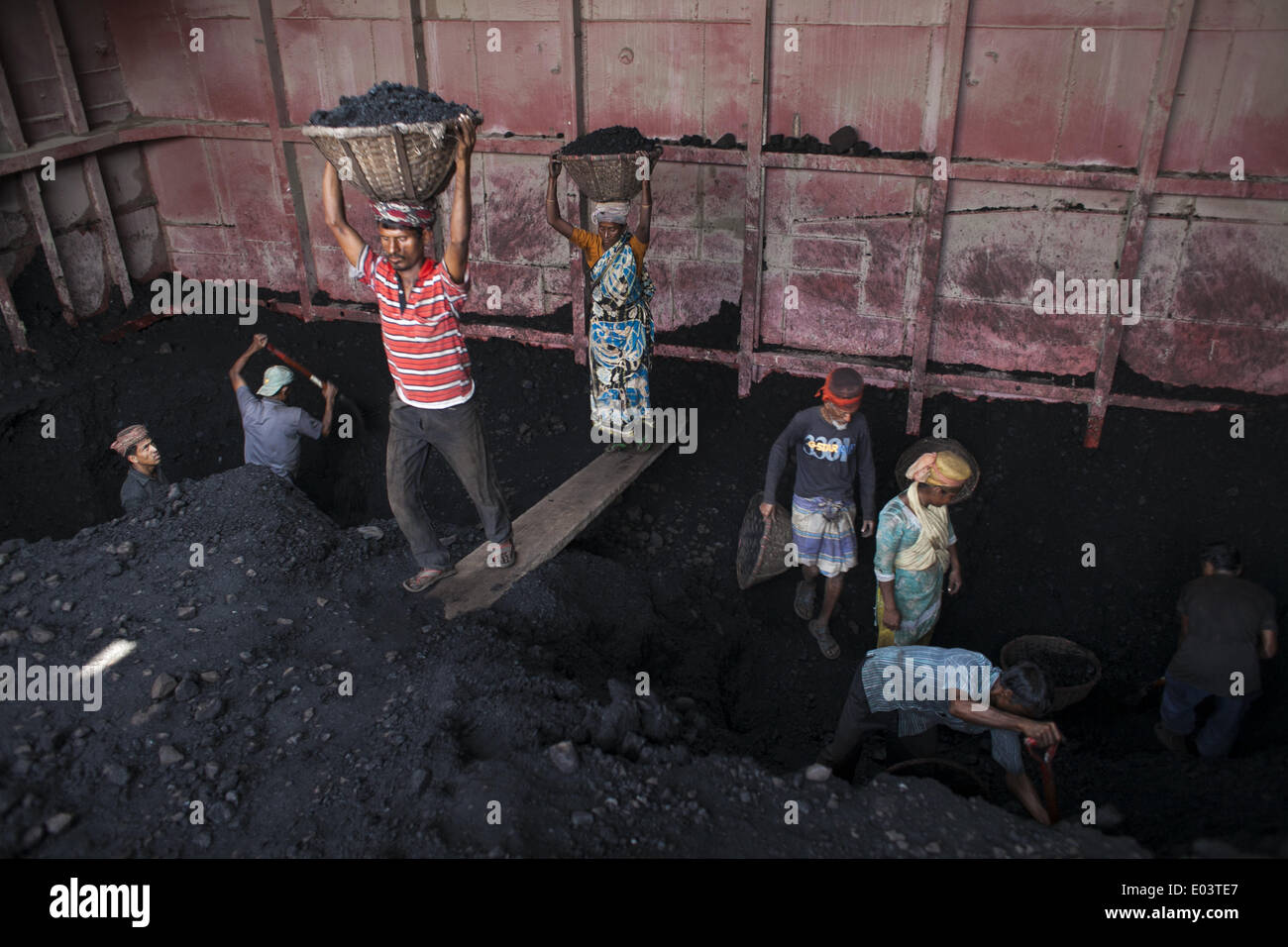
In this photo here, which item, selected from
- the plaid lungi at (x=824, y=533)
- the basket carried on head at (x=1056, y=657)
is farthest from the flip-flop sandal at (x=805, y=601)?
the basket carried on head at (x=1056, y=657)

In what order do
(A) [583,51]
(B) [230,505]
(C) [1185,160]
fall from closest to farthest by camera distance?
(B) [230,505] < (C) [1185,160] < (A) [583,51]

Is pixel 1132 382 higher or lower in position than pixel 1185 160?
lower

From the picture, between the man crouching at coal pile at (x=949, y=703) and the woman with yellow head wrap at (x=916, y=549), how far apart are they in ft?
1.83

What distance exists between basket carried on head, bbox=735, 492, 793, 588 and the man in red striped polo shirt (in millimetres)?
1777

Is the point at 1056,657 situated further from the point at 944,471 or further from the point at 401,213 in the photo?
the point at 401,213

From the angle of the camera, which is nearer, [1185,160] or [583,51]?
[1185,160]

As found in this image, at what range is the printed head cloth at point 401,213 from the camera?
151 inches

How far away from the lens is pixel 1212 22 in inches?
209

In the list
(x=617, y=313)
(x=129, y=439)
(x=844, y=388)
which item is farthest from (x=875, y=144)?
(x=129, y=439)

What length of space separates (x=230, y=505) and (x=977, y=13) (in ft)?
18.0

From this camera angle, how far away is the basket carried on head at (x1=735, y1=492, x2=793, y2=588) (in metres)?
5.58

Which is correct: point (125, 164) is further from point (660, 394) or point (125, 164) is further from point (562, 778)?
point (562, 778)

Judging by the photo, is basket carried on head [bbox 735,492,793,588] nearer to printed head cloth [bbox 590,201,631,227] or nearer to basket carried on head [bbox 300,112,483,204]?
printed head cloth [bbox 590,201,631,227]
